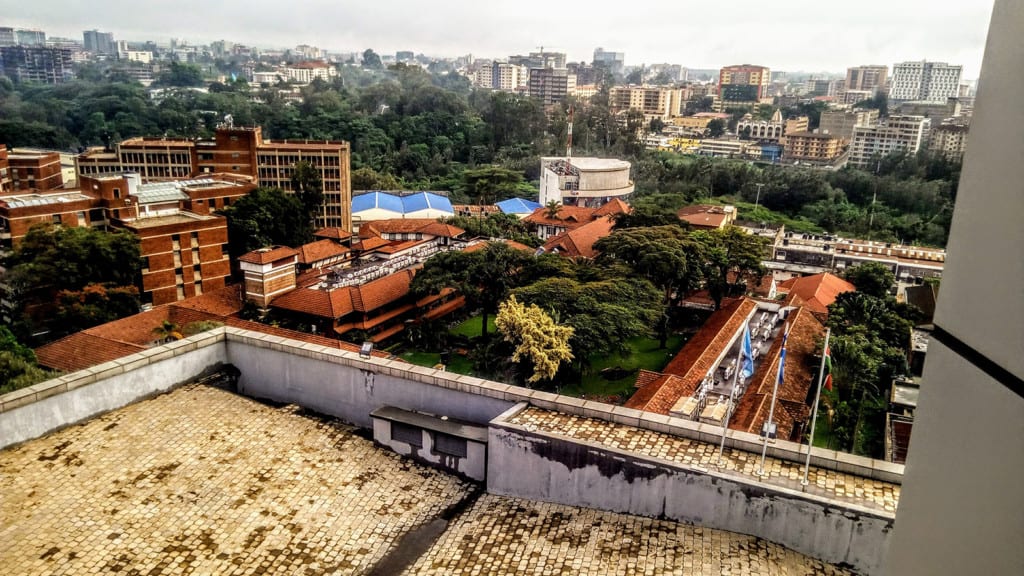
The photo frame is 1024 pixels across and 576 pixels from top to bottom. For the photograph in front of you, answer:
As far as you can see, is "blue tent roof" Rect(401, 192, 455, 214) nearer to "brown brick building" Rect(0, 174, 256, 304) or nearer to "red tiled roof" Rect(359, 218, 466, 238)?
"red tiled roof" Rect(359, 218, 466, 238)

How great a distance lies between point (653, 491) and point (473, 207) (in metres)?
Result: 40.6

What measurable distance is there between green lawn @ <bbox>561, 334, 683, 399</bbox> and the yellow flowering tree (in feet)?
5.18

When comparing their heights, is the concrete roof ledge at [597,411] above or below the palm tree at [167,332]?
above

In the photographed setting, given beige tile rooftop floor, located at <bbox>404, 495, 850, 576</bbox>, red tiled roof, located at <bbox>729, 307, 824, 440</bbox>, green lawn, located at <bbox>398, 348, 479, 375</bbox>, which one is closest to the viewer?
beige tile rooftop floor, located at <bbox>404, 495, 850, 576</bbox>

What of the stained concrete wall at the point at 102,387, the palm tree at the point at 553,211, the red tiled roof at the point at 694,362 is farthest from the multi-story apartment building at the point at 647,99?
the stained concrete wall at the point at 102,387

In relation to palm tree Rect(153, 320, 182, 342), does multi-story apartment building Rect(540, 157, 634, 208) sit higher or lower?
higher

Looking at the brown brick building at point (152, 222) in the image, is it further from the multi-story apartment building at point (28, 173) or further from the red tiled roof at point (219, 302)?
the multi-story apartment building at point (28, 173)

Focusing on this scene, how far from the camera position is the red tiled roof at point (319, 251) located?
92.3ft

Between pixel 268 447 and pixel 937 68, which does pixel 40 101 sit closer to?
pixel 268 447

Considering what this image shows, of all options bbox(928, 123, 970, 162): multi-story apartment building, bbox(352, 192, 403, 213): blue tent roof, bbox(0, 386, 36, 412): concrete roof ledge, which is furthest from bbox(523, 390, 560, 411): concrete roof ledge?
bbox(928, 123, 970, 162): multi-story apartment building

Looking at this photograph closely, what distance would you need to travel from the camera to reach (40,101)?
84.7m

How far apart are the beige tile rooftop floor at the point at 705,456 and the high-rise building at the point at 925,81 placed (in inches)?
5425

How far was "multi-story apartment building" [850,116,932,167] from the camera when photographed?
73438 millimetres

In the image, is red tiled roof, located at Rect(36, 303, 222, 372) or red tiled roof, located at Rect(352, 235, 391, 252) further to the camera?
red tiled roof, located at Rect(352, 235, 391, 252)
